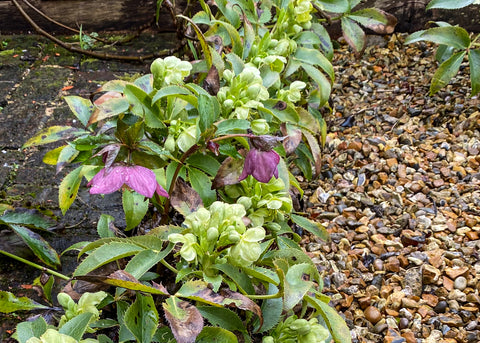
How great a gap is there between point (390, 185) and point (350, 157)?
21cm

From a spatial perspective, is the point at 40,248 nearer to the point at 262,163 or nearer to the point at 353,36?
A: the point at 262,163

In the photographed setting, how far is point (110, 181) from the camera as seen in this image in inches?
35.6

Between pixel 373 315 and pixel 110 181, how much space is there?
3.08ft

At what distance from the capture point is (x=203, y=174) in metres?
1.16

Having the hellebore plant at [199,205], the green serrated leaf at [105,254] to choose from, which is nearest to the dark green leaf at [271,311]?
the hellebore plant at [199,205]

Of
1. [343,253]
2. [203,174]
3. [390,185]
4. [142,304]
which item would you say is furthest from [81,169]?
[390,185]

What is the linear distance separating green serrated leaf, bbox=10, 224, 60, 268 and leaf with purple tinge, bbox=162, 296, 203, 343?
2.03 ft

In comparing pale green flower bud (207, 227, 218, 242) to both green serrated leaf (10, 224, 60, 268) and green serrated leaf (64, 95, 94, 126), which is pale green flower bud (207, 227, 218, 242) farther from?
green serrated leaf (10, 224, 60, 268)

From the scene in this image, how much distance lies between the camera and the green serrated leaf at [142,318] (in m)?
0.90

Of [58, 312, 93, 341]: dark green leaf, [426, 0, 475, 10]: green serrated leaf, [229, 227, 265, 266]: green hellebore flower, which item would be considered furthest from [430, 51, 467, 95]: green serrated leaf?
[58, 312, 93, 341]: dark green leaf

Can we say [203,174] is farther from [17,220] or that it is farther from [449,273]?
[449,273]

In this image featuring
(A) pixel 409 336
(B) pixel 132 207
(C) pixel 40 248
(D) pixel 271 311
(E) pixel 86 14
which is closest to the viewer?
(D) pixel 271 311

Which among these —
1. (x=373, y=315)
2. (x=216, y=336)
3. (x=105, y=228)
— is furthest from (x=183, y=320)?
(x=373, y=315)

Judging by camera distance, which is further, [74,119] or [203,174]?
[74,119]
